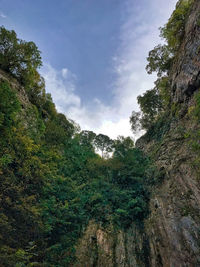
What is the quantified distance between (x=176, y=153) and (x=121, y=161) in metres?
7.26

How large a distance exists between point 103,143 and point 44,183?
20312 mm

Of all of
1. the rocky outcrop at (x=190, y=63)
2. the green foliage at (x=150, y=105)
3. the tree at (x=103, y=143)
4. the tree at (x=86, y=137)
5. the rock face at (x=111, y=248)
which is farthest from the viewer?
the tree at (x=103, y=143)

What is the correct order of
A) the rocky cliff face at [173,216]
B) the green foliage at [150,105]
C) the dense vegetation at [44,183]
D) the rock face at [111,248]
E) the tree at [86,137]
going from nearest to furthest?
the dense vegetation at [44,183] < the rocky cliff face at [173,216] < the rock face at [111,248] < the green foliage at [150,105] < the tree at [86,137]

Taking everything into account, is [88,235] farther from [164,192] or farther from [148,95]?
[148,95]

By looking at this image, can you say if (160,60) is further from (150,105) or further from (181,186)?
(181,186)

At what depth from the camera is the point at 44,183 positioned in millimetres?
8758

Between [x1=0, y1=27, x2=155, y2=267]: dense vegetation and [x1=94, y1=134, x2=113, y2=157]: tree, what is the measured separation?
9.27 metres

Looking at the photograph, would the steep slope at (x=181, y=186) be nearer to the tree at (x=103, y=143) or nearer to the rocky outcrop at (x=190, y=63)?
the rocky outcrop at (x=190, y=63)

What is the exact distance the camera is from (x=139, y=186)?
11.8m

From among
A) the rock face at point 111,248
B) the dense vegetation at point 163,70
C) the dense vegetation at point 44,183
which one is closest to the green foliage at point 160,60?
the dense vegetation at point 163,70

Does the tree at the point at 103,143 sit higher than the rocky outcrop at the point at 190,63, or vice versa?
the tree at the point at 103,143

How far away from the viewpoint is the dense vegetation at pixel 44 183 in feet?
20.0

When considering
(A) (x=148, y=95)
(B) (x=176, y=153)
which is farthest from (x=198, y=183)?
(A) (x=148, y=95)

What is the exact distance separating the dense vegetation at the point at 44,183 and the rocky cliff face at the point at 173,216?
3.24 feet
